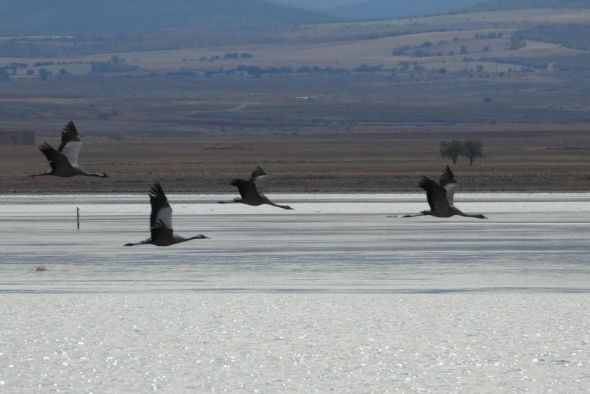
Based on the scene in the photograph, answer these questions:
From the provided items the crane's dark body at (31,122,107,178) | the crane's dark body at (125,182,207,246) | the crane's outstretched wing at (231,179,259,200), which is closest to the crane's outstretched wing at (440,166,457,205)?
the crane's outstretched wing at (231,179,259,200)

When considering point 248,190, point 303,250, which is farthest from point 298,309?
point 303,250

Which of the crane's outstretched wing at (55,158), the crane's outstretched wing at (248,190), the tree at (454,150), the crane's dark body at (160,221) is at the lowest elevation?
the tree at (454,150)

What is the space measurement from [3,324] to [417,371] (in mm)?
6183

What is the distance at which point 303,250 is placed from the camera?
31.2 meters

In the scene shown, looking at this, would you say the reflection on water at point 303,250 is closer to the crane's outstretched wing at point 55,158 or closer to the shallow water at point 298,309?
the shallow water at point 298,309

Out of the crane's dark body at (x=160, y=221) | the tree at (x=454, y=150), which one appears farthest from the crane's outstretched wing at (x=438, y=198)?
the tree at (x=454, y=150)

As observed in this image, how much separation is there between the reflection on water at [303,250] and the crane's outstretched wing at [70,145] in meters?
2.12

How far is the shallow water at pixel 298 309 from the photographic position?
17312mm

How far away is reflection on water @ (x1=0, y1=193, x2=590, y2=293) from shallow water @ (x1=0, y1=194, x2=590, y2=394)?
0.19ft

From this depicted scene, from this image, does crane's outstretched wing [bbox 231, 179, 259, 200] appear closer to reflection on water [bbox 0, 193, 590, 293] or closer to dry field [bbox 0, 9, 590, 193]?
reflection on water [bbox 0, 193, 590, 293]

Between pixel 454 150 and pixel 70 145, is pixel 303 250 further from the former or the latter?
pixel 454 150

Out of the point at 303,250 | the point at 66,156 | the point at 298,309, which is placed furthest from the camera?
the point at 303,250

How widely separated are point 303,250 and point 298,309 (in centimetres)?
897

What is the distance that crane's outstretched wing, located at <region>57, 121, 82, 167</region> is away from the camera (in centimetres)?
2356
